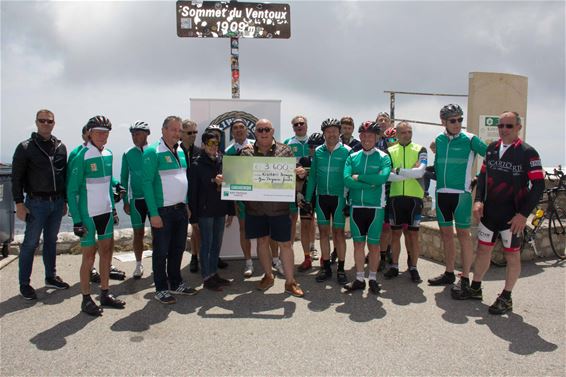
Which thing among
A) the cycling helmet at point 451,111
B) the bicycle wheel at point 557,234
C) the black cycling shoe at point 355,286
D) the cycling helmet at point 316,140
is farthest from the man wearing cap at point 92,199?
the bicycle wheel at point 557,234

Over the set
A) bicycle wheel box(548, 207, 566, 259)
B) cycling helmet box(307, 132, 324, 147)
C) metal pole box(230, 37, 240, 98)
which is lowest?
bicycle wheel box(548, 207, 566, 259)

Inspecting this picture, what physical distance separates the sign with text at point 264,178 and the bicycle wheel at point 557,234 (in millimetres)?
4859

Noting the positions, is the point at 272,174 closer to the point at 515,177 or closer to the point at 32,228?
the point at 515,177

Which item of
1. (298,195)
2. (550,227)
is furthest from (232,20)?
(550,227)

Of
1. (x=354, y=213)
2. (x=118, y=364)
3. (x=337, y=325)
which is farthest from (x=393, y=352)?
(x=118, y=364)

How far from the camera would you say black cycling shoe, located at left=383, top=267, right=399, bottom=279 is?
237 inches

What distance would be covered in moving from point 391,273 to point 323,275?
1021mm

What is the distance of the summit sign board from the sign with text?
4128 millimetres

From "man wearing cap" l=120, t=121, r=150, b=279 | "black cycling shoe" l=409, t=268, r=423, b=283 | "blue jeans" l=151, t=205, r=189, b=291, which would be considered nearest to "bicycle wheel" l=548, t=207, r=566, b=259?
"black cycling shoe" l=409, t=268, r=423, b=283

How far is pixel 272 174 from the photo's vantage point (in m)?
5.23

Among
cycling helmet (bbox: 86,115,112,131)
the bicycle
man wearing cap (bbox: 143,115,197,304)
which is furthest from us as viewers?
the bicycle

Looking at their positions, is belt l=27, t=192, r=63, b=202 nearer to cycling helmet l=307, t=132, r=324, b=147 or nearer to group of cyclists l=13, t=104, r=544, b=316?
group of cyclists l=13, t=104, r=544, b=316

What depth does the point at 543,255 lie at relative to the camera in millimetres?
7039

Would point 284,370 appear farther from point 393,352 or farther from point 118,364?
point 118,364
